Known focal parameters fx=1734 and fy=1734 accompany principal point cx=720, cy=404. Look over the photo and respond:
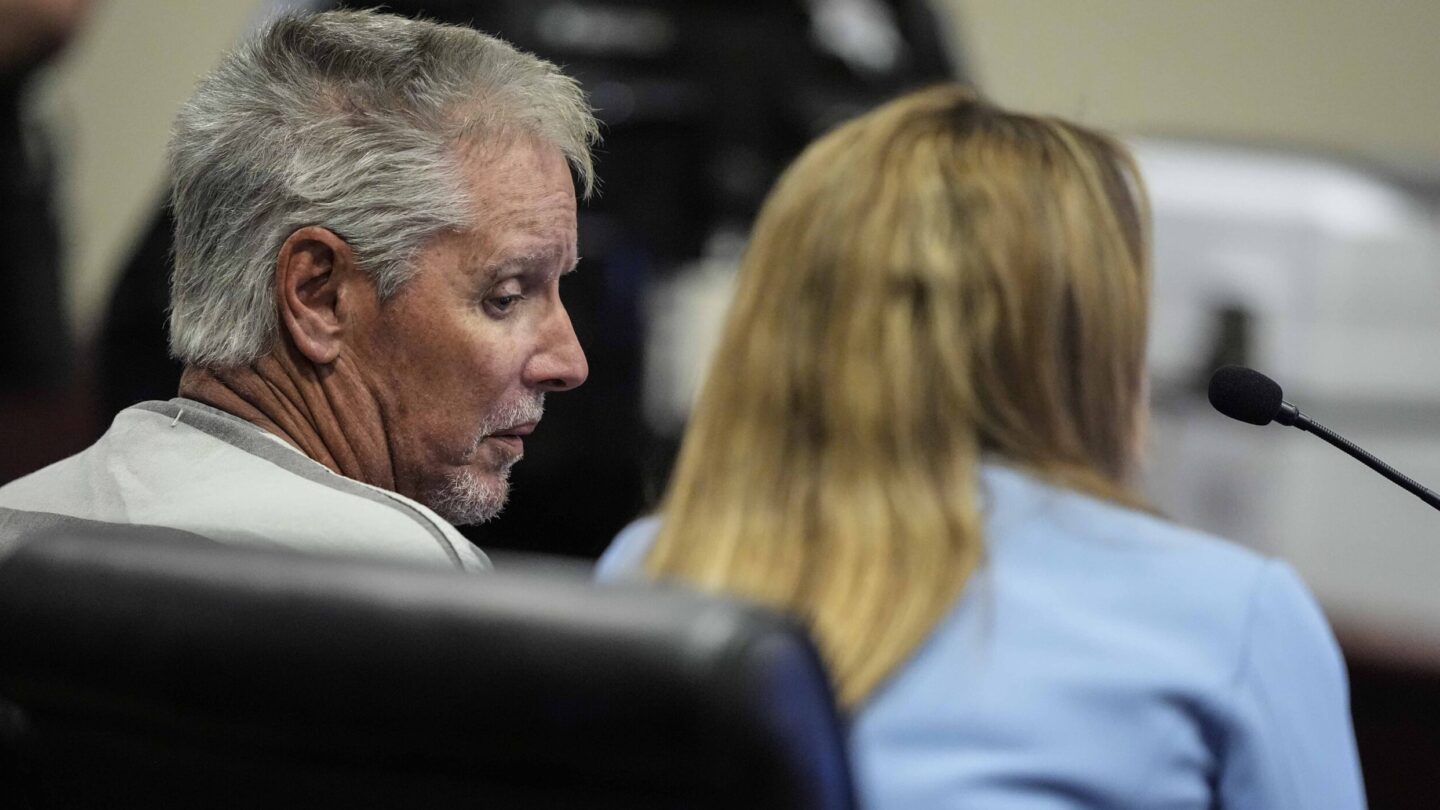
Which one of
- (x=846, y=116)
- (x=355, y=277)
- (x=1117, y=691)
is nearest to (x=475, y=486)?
(x=355, y=277)

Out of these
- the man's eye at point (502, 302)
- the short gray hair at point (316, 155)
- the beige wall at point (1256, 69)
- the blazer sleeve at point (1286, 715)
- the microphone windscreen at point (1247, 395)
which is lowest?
the beige wall at point (1256, 69)

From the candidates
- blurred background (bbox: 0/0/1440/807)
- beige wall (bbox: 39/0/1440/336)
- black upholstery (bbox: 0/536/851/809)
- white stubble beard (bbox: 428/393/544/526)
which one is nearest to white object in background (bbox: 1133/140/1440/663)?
blurred background (bbox: 0/0/1440/807)

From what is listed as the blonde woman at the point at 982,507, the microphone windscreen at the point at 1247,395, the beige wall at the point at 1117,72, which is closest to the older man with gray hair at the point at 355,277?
the blonde woman at the point at 982,507

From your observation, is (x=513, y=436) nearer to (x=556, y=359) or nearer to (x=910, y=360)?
(x=556, y=359)

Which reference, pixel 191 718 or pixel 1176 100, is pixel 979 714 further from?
pixel 1176 100

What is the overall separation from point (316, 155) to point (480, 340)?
13 cm

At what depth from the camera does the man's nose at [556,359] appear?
0.95 m

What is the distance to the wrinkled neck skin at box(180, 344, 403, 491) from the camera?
0.91 metres

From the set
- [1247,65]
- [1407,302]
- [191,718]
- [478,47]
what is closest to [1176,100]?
[1247,65]

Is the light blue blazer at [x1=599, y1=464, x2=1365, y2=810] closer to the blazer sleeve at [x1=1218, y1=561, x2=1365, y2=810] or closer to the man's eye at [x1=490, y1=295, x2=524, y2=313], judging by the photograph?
the blazer sleeve at [x1=1218, y1=561, x2=1365, y2=810]

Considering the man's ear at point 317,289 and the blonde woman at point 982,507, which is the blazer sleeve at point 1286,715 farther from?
the man's ear at point 317,289

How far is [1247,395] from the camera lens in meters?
0.91

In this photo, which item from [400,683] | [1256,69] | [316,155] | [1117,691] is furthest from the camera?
[1256,69]

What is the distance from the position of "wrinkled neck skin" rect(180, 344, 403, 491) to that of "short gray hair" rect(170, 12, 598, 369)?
10mm
